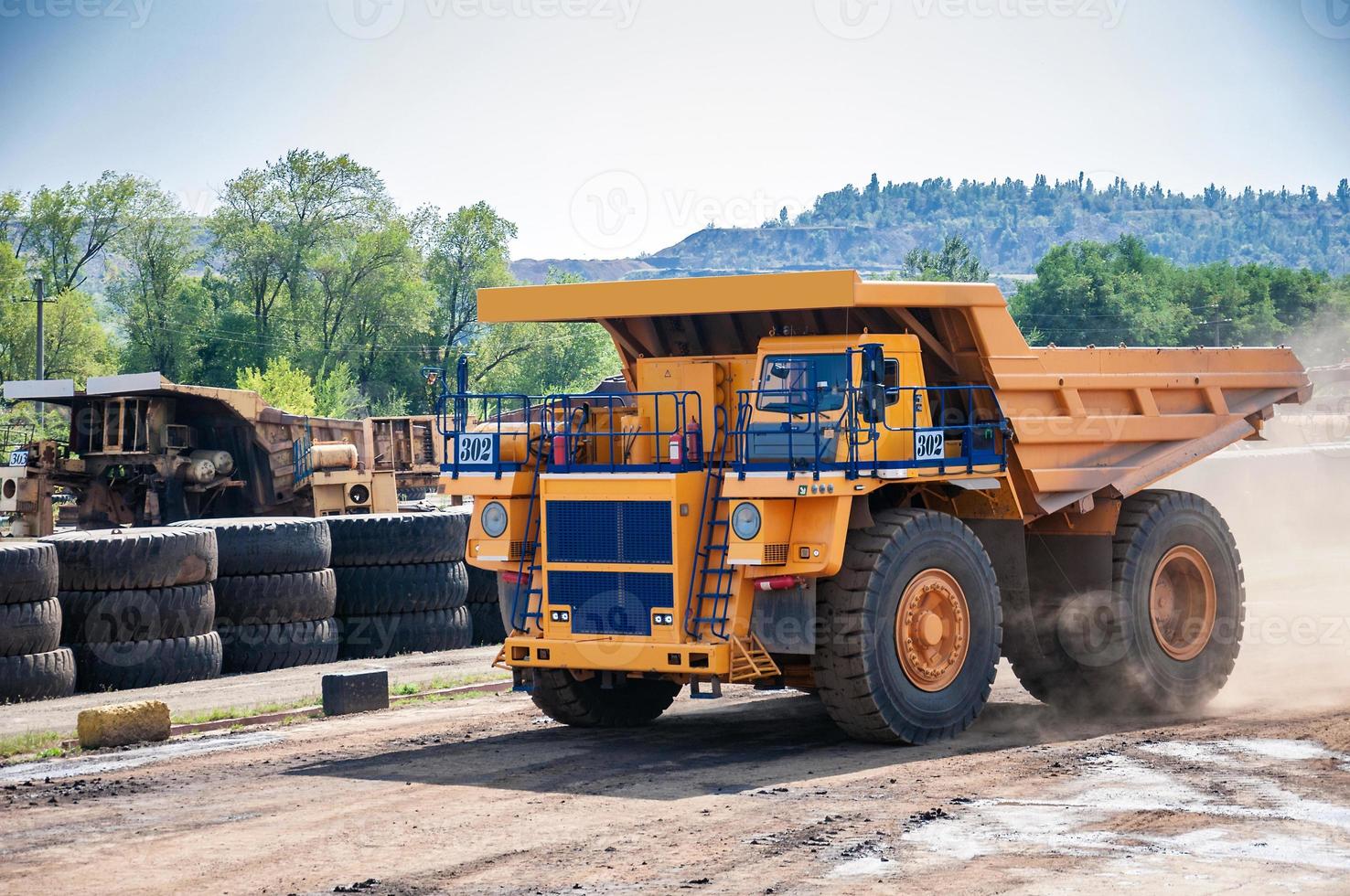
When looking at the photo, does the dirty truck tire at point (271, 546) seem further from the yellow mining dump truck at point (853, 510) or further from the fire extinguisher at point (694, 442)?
the fire extinguisher at point (694, 442)

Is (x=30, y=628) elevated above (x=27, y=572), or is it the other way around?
(x=27, y=572)

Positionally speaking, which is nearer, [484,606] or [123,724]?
[123,724]

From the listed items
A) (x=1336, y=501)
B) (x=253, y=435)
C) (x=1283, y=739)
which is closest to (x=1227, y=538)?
(x=1283, y=739)

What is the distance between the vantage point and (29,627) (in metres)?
16.3

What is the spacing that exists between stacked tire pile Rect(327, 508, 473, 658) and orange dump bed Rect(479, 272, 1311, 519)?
5806 millimetres

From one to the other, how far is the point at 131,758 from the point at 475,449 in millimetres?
3530

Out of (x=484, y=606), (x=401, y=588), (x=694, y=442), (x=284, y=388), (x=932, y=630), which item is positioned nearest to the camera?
(x=932, y=630)

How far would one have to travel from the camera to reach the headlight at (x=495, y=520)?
43.8 ft

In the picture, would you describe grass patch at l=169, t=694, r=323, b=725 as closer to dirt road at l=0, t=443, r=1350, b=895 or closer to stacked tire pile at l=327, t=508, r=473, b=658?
dirt road at l=0, t=443, r=1350, b=895

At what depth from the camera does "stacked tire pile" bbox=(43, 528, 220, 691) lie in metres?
17.1

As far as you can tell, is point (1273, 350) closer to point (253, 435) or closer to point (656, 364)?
point (656, 364)

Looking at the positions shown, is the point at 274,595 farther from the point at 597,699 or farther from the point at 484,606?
the point at 597,699

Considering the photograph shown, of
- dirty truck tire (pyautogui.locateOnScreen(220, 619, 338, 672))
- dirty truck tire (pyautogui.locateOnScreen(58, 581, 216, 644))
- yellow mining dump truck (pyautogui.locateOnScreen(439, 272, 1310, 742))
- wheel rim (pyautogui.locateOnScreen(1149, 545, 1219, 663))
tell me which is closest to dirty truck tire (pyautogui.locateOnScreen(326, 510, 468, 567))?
dirty truck tire (pyautogui.locateOnScreen(220, 619, 338, 672))

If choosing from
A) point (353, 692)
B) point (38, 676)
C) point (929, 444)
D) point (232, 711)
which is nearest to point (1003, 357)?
point (929, 444)
